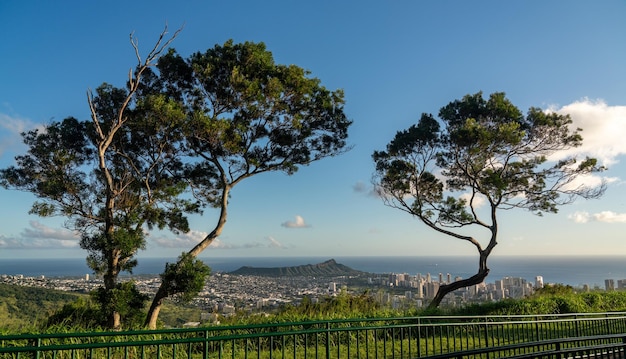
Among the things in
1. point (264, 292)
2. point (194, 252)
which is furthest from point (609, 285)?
point (194, 252)

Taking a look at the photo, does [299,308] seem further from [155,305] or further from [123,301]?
[123,301]

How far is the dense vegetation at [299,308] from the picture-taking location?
1235cm

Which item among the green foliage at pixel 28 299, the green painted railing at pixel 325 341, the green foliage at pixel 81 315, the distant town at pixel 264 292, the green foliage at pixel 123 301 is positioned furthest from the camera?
the distant town at pixel 264 292

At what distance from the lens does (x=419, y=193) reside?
2159cm

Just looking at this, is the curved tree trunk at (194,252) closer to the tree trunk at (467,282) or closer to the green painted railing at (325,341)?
the green painted railing at (325,341)

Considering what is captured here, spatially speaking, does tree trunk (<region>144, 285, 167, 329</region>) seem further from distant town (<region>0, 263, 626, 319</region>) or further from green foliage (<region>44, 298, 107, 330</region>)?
green foliage (<region>44, 298, 107, 330</region>)

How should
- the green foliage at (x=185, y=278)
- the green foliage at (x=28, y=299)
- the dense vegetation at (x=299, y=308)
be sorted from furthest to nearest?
the green foliage at (x=28, y=299)
the green foliage at (x=185, y=278)
the dense vegetation at (x=299, y=308)

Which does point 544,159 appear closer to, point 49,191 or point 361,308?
point 361,308

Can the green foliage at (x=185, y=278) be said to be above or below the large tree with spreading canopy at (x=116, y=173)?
below

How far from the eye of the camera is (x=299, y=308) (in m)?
14.2

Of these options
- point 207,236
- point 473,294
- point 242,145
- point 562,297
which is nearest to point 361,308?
point 207,236

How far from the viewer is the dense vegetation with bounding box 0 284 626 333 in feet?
40.5

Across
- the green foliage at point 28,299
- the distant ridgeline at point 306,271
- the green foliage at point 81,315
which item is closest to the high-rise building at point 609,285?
the green foliage at point 81,315

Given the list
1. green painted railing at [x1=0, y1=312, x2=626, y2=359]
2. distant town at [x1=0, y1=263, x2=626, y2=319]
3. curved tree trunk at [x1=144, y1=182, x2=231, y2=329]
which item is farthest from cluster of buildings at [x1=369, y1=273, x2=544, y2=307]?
curved tree trunk at [x1=144, y1=182, x2=231, y2=329]
